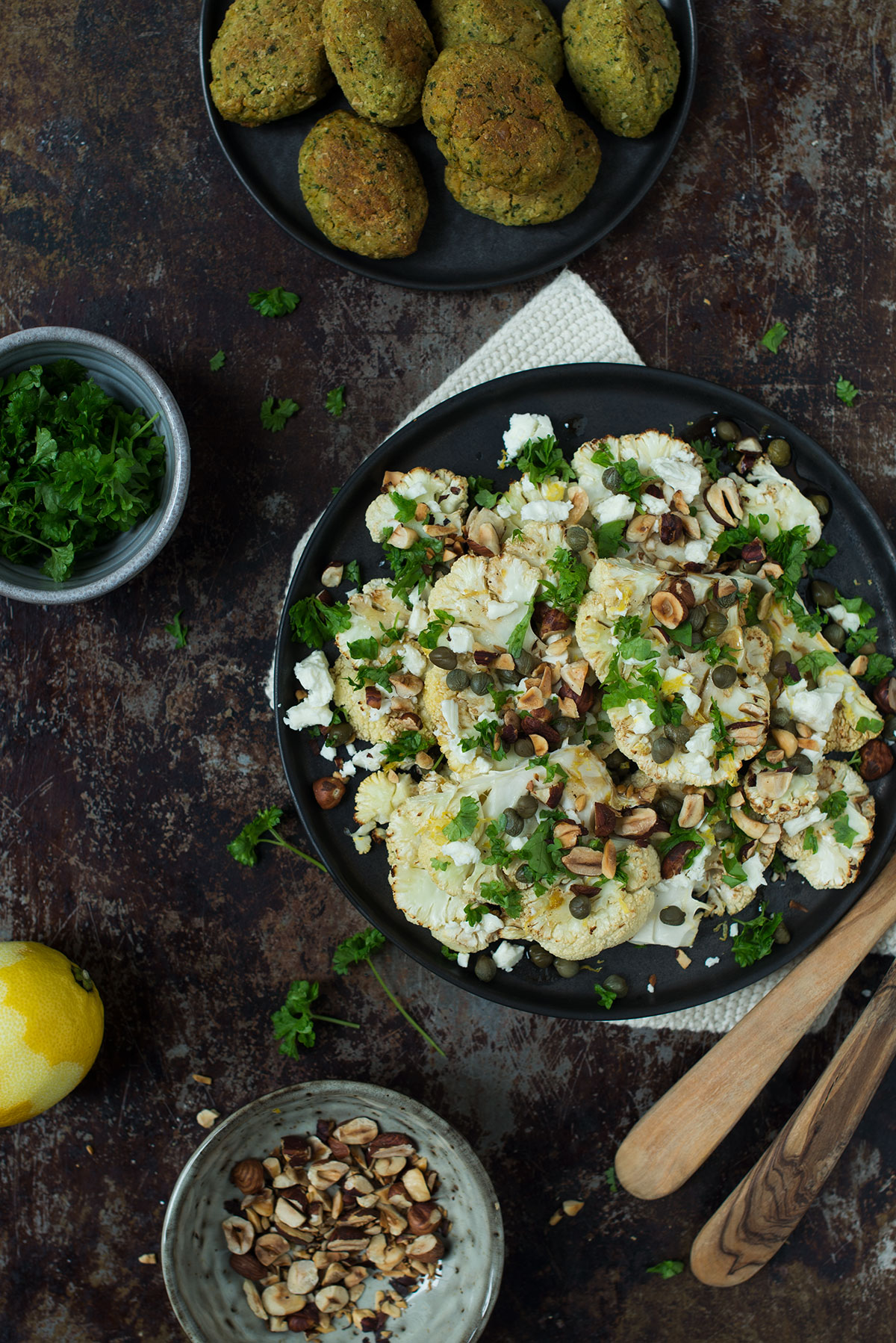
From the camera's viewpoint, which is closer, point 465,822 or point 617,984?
point 465,822

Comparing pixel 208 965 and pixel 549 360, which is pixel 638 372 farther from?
pixel 208 965

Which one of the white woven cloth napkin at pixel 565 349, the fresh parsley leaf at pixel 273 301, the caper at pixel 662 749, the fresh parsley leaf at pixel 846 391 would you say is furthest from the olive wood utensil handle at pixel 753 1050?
the fresh parsley leaf at pixel 273 301

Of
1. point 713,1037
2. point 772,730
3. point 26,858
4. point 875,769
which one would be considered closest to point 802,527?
point 772,730

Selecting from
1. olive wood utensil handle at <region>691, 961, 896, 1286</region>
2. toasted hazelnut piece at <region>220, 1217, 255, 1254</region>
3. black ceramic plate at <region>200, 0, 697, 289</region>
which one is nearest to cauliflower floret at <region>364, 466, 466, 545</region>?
black ceramic plate at <region>200, 0, 697, 289</region>

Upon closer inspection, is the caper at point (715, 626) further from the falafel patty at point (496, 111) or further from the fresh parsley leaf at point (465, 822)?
the falafel patty at point (496, 111)

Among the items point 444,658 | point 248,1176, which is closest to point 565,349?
point 444,658

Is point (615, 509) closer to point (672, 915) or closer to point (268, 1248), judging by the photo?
point (672, 915)
